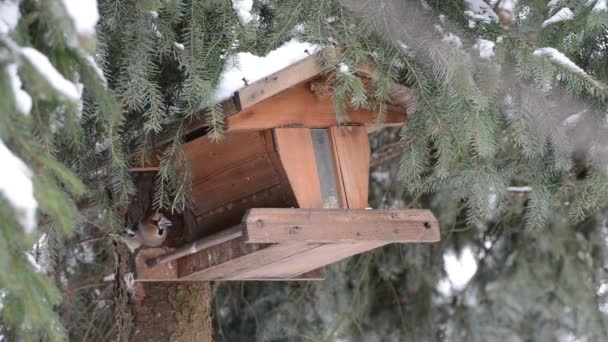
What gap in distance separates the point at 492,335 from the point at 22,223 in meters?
3.41

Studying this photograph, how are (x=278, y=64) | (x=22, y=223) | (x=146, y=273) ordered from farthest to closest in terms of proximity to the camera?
(x=146, y=273) < (x=278, y=64) < (x=22, y=223)

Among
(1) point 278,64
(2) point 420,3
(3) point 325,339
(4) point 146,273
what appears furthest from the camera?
(3) point 325,339

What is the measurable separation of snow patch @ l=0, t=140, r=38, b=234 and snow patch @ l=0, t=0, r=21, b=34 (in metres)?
0.24

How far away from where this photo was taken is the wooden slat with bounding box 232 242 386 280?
2.88 metres

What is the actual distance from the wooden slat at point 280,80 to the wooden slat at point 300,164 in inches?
7.6

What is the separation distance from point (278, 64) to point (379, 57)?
12.4 inches

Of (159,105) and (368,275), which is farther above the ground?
(159,105)

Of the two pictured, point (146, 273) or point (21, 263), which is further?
point (146, 273)

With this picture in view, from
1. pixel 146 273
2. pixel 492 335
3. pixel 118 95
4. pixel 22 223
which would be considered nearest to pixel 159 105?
pixel 118 95

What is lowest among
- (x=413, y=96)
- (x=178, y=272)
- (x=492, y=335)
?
(x=492, y=335)

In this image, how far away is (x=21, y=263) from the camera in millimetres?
1704

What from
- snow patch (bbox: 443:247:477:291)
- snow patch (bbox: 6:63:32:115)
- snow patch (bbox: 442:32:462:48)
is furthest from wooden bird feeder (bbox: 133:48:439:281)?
snow patch (bbox: 443:247:477:291)

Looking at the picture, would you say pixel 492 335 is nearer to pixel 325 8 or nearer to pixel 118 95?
pixel 325 8

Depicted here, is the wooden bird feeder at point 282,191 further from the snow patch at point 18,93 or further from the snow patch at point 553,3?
the snow patch at point 18,93
